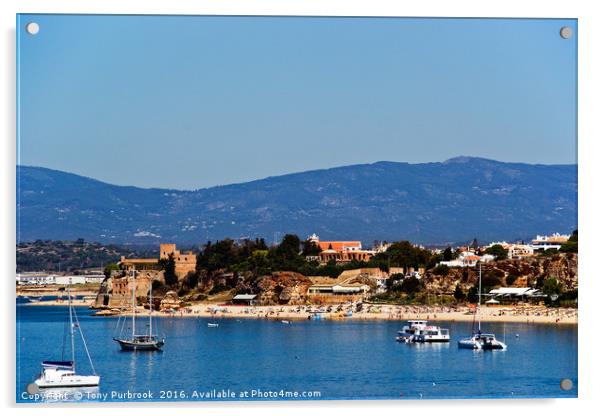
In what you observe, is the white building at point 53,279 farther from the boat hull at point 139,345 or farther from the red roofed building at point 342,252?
the red roofed building at point 342,252

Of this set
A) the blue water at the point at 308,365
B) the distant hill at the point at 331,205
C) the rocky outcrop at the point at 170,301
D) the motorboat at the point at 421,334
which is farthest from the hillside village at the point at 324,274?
Result: the blue water at the point at 308,365

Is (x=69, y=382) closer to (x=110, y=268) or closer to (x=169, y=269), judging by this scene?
(x=110, y=268)

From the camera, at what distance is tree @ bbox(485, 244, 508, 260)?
19734 mm

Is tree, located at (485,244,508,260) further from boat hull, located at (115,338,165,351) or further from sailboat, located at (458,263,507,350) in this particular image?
boat hull, located at (115,338,165,351)

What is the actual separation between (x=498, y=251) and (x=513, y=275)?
1171 mm

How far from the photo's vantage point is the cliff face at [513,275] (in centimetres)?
1544

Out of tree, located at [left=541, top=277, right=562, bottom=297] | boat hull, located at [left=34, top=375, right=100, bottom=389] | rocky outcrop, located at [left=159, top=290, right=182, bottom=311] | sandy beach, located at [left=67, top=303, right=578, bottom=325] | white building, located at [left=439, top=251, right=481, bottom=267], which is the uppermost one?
white building, located at [left=439, top=251, right=481, bottom=267]

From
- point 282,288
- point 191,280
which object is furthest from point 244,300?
point 191,280

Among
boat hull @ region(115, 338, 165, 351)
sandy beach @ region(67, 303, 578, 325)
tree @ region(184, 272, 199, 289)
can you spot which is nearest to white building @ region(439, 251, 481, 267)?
sandy beach @ region(67, 303, 578, 325)

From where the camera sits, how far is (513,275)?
61.9ft

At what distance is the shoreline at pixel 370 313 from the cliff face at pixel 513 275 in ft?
1.44

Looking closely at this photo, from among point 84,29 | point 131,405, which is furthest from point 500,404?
point 84,29

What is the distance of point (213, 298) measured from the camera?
22.6 m

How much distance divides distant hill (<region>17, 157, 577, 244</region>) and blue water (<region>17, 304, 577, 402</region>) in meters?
0.97
